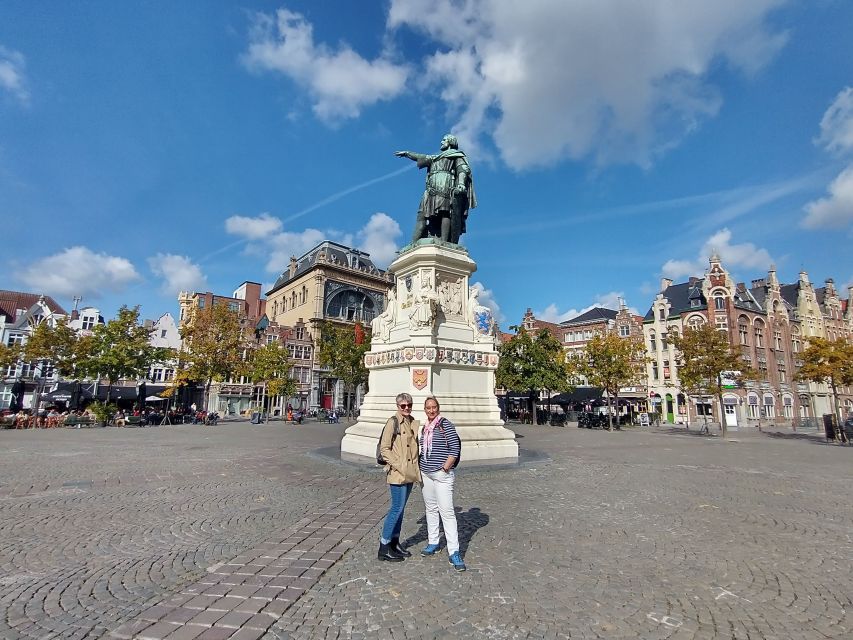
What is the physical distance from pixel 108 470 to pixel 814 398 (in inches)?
2820

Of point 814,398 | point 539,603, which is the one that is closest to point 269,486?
point 539,603

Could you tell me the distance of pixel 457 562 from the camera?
15.3 feet

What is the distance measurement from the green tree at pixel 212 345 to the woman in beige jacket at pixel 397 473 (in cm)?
3624

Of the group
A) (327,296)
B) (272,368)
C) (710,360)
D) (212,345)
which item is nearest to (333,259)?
(327,296)

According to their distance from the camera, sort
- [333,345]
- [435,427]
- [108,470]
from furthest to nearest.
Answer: [333,345] < [108,470] < [435,427]

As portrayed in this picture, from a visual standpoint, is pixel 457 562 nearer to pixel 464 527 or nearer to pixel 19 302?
pixel 464 527

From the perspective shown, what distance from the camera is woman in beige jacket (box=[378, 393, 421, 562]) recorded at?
489 cm

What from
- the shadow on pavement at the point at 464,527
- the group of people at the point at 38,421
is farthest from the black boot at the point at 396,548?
the group of people at the point at 38,421

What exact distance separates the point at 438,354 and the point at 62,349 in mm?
35145

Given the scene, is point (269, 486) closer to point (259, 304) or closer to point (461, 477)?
point (461, 477)

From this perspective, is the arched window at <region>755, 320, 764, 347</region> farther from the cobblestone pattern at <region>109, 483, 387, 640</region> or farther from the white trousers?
the cobblestone pattern at <region>109, 483, 387, 640</region>

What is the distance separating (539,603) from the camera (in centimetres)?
392

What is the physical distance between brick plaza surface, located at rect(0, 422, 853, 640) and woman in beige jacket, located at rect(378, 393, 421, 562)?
25 cm

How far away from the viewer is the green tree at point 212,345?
121 feet
